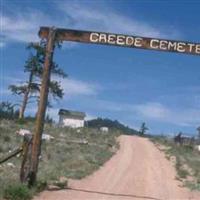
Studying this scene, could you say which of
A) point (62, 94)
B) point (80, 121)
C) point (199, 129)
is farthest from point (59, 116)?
point (62, 94)

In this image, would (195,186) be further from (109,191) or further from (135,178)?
(109,191)

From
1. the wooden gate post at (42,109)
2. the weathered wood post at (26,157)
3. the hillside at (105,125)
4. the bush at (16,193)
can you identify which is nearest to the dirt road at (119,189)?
the bush at (16,193)

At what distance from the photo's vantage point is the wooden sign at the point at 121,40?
57.2 feet

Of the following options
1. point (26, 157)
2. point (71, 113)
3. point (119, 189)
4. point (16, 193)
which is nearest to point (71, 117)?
point (71, 113)

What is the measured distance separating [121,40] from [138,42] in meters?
0.46

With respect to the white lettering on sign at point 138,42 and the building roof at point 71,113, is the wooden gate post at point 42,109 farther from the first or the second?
the building roof at point 71,113

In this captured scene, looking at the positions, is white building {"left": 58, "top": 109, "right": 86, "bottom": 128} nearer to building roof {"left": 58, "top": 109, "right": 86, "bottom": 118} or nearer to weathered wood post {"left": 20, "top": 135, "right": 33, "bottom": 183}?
building roof {"left": 58, "top": 109, "right": 86, "bottom": 118}

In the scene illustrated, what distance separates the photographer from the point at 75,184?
19.5 metres

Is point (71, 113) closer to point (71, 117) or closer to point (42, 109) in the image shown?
point (71, 117)

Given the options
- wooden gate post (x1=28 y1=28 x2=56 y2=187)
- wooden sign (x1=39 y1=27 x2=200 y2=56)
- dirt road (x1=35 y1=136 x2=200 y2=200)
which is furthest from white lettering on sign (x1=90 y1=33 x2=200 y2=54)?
dirt road (x1=35 y1=136 x2=200 y2=200)

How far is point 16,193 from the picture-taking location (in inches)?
577

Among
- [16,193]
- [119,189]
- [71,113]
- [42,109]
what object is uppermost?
[71,113]

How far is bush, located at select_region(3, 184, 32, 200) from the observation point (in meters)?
14.5

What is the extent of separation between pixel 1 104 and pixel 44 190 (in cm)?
6512
